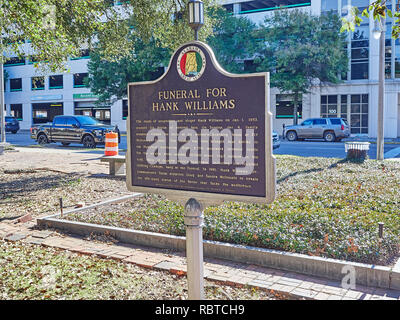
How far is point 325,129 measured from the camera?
28891 mm

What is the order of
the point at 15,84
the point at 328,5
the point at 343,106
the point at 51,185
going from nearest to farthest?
the point at 51,185
the point at 328,5
the point at 343,106
the point at 15,84

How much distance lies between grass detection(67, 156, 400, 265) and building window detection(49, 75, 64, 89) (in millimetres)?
44286

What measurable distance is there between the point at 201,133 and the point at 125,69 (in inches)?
1372

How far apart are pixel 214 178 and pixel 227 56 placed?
109ft

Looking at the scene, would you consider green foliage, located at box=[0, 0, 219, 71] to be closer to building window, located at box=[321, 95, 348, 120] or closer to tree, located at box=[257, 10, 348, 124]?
tree, located at box=[257, 10, 348, 124]

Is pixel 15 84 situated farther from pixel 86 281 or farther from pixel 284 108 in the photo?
pixel 86 281

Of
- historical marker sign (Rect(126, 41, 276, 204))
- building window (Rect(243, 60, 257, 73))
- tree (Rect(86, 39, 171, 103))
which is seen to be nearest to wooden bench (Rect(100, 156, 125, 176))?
historical marker sign (Rect(126, 41, 276, 204))

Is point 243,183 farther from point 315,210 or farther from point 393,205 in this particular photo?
point 393,205

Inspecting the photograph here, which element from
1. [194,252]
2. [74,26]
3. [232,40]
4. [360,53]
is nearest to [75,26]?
[74,26]

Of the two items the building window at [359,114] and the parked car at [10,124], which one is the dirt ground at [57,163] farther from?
the building window at [359,114]

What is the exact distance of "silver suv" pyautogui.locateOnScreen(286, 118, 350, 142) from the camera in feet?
94.0

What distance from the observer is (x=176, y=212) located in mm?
7316

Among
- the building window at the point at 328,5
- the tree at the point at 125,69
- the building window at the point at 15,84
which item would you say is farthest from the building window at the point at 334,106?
the building window at the point at 15,84

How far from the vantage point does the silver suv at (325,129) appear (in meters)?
28.6
